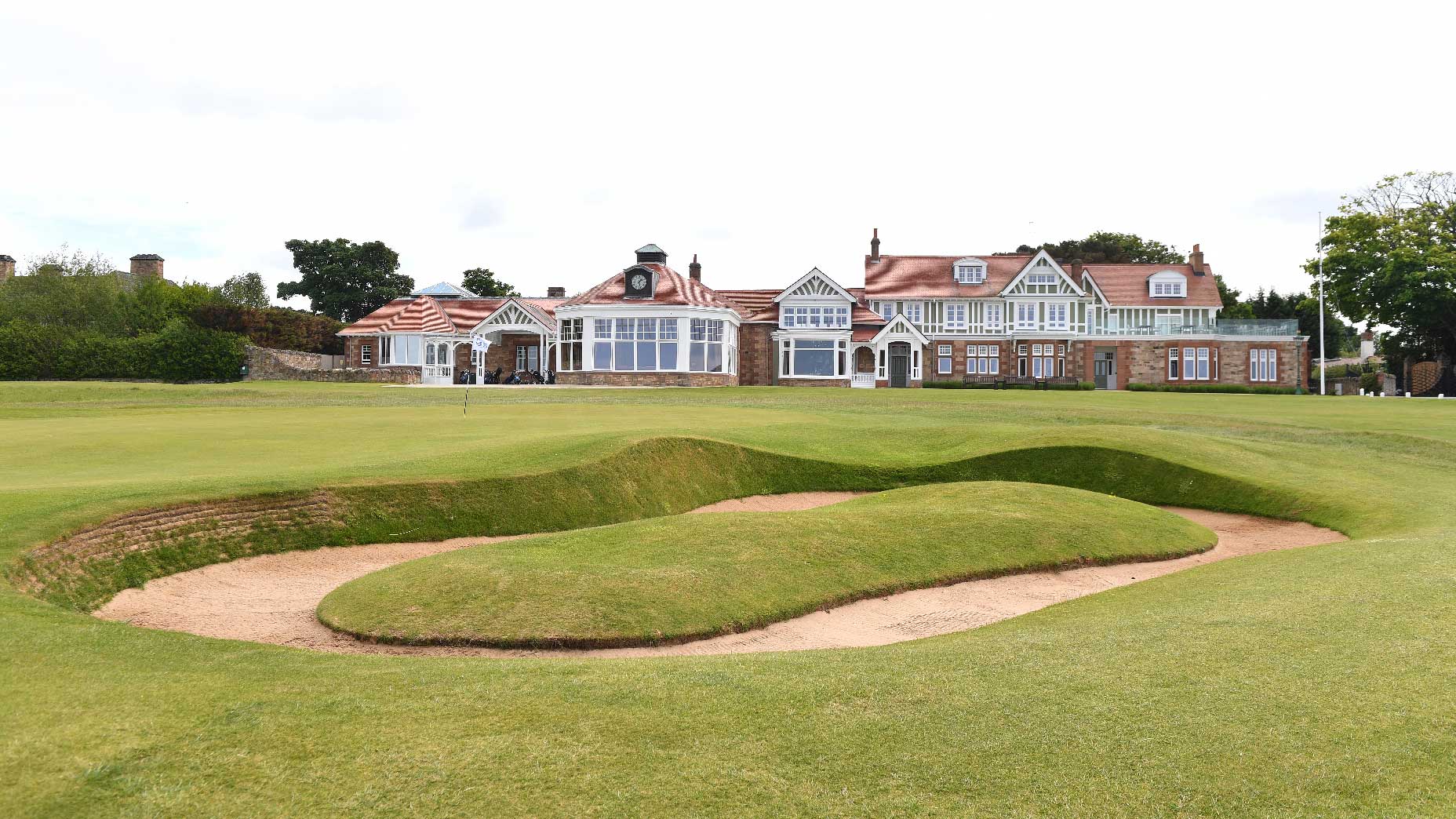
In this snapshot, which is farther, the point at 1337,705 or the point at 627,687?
the point at 627,687

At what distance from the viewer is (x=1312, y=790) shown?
15.8 feet

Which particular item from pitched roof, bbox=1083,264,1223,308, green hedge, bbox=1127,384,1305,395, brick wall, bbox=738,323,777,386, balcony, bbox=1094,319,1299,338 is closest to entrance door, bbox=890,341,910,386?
brick wall, bbox=738,323,777,386

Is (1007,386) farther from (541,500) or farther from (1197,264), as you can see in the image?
(541,500)

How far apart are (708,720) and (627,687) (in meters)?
0.80

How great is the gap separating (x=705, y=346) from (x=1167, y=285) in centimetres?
3711

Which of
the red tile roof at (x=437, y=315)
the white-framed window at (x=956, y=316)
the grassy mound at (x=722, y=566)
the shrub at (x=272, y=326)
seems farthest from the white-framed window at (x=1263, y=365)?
the shrub at (x=272, y=326)

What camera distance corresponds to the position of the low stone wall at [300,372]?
212 ft

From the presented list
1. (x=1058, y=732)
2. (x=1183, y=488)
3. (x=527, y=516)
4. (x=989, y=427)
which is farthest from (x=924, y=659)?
(x=989, y=427)

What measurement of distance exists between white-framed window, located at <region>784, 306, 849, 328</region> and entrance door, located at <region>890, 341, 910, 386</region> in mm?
4765

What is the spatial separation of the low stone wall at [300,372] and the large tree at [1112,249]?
199ft

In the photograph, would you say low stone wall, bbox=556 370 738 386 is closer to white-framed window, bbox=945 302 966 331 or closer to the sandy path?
white-framed window, bbox=945 302 966 331

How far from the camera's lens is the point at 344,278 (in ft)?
334

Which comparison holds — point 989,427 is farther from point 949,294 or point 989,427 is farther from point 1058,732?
point 949,294

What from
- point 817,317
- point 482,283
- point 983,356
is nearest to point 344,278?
point 482,283
